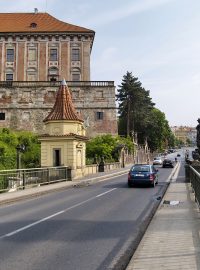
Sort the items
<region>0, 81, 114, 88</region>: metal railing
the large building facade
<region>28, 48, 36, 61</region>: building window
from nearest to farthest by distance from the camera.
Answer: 1. <region>0, 81, 114, 88</region>: metal railing
2. the large building facade
3. <region>28, 48, 36, 61</region>: building window

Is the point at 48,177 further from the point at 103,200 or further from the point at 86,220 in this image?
the point at 86,220

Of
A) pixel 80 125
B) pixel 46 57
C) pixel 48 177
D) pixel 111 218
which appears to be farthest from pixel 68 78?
pixel 111 218

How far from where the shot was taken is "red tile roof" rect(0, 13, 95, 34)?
2986 inches

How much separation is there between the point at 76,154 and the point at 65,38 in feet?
140

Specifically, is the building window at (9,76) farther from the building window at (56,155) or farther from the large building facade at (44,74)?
the building window at (56,155)

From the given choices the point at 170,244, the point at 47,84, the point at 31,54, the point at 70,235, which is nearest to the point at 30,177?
the point at 70,235

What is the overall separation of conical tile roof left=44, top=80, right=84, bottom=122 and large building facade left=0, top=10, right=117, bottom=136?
29.7m

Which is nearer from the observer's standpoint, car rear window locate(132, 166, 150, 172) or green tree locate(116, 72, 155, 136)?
car rear window locate(132, 166, 150, 172)

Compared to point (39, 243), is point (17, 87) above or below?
above

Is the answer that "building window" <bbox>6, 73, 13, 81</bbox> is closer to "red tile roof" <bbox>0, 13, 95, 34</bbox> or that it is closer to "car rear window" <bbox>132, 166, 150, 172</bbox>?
"red tile roof" <bbox>0, 13, 95, 34</bbox>

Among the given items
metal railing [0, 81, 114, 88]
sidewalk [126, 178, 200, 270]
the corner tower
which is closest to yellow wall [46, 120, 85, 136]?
the corner tower

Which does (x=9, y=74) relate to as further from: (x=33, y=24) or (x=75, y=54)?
(x=75, y=54)

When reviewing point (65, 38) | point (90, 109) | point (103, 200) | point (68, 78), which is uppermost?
point (65, 38)

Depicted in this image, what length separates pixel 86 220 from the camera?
41.1 feet
